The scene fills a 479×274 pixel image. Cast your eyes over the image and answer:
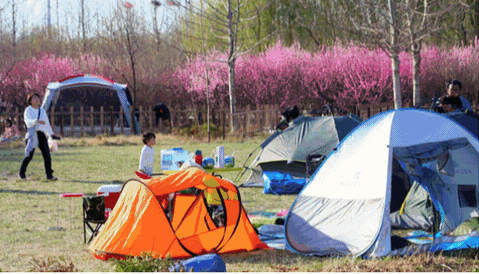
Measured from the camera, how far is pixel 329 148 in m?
10.2

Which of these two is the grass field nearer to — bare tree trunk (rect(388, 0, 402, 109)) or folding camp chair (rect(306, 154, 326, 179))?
folding camp chair (rect(306, 154, 326, 179))

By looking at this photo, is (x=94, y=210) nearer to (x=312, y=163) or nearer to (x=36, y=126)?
(x=312, y=163)

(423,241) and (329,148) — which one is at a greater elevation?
(329,148)

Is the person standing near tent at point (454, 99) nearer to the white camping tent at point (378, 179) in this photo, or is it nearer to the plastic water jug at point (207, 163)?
the white camping tent at point (378, 179)

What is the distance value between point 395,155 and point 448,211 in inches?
32.9

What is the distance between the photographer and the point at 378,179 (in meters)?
5.95

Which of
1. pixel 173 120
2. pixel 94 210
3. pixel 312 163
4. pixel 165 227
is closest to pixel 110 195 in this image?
pixel 94 210

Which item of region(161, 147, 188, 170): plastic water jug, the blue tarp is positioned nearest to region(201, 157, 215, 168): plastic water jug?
region(161, 147, 188, 170): plastic water jug

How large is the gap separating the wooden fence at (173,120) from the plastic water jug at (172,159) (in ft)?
38.7

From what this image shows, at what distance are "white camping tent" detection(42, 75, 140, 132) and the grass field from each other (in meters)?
6.45

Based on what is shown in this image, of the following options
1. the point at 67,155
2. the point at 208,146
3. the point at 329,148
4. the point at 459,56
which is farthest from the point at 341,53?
the point at 329,148

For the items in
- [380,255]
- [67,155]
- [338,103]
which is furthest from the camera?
[338,103]

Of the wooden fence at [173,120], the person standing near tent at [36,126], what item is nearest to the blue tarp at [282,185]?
the person standing near tent at [36,126]

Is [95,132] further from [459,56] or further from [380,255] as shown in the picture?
[380,255]
